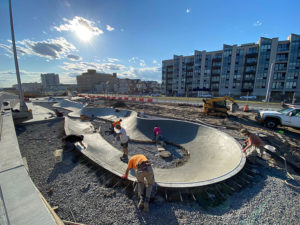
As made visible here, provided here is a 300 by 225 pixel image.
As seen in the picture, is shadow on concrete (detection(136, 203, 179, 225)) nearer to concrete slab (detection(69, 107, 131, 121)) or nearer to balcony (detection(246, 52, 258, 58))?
concrete slab (detection(69, 107, 131, 121))

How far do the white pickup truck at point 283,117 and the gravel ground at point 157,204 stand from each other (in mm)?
6808

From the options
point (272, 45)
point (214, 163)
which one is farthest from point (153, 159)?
point (272, 45)

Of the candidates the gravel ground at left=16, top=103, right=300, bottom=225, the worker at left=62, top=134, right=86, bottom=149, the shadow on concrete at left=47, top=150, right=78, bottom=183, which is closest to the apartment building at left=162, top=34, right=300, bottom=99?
the gravel ground at left=16, top=103, right=300, bottom=225

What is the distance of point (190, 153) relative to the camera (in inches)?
332

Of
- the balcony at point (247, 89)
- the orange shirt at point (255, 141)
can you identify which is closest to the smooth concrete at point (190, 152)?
the orange shirt at point (255, 141)

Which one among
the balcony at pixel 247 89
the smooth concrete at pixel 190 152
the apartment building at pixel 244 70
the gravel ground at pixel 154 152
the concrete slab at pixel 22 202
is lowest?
the gravel ground at pixel 154 152

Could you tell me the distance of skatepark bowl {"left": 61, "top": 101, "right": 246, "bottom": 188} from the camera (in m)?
5.06

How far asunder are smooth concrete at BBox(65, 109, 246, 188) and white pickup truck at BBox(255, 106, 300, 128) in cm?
562

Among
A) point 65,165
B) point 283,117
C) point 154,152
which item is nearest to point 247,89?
point 283,117

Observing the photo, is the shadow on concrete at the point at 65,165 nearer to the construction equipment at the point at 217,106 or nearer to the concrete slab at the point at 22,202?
the concrete slab at the point at 22,202

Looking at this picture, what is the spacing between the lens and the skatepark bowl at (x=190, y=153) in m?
5.06

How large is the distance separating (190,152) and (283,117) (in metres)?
8.00

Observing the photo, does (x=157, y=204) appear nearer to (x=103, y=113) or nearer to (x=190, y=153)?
(x=190, y=153)

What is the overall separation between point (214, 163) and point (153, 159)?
3.38 meters
